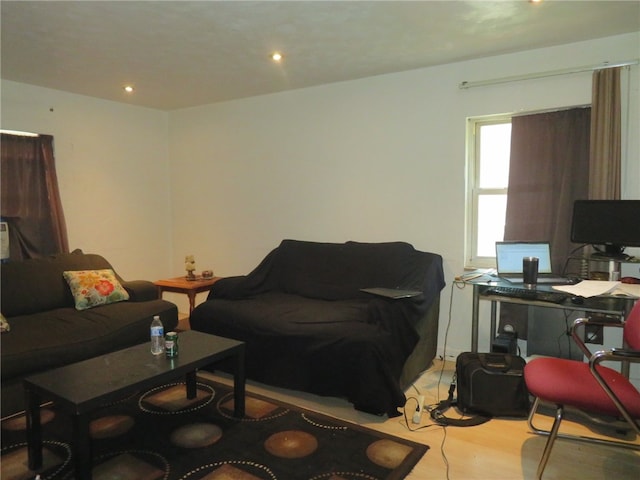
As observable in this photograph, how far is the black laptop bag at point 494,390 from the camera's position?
2.58 meters

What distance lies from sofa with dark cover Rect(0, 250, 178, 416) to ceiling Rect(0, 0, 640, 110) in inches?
63.6

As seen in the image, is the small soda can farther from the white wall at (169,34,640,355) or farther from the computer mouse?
the computer mouse

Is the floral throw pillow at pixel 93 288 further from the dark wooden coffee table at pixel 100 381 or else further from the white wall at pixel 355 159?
the white wall at pixel 355 159

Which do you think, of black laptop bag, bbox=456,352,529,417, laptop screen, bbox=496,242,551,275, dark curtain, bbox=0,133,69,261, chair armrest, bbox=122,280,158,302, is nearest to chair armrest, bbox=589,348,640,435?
black laptop bag, bbox=456,352,529,417

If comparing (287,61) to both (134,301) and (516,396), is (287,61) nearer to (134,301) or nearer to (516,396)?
(134,301)

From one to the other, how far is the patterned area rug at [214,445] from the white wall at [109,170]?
2223mm

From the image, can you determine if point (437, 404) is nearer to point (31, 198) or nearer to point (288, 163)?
point (288, 163)

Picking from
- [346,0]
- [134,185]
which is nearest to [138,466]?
[346,0]

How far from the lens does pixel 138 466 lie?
6.89 ft

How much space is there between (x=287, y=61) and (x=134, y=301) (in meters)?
2.33

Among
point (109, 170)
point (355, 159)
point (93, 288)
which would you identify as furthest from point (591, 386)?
point (109, 170)

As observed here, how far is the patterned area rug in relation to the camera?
6.75ft

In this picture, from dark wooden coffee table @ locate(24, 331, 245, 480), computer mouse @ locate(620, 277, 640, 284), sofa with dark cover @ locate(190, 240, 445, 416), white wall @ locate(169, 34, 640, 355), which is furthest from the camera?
white wall @ locate(169, 34, 640, 355)

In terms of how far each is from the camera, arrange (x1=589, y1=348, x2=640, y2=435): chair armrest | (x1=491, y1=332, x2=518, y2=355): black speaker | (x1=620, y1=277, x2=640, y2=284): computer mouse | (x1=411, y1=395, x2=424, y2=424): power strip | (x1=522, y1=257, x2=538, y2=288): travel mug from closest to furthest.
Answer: (x1=589, y1=348, x2=640, y2=435): chair armrest
(x1=411, y1=395, x2=424, y2=424): power strip
(x1=620, y1=277, x2=640, y2=284): computer mouse
(x1=522, y1=257, x2=538, y2=288): travel mug
(x1=491, y1=332, x2=518, y2=355): black speaker
